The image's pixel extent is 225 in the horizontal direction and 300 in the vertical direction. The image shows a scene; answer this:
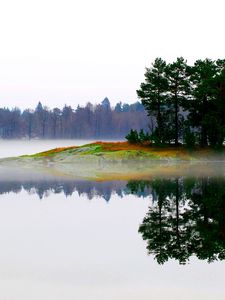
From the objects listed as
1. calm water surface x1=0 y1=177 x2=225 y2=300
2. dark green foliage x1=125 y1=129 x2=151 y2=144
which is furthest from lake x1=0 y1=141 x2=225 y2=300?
dark green foliage x1=125 y1=129 x2=151 y2=144

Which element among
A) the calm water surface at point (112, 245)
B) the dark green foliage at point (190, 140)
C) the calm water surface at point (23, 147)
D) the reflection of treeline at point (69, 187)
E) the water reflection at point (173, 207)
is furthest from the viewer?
the calm water surface at point (23, 147)

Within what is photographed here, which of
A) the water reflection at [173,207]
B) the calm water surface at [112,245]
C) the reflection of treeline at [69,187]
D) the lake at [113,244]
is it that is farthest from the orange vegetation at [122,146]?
the calm water surface at [112,245]

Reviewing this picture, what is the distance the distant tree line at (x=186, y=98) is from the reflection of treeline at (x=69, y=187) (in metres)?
26.3

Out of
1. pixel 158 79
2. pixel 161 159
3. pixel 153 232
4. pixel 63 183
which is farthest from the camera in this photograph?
pixel 158 79

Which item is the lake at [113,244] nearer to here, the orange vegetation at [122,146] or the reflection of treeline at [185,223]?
the reflection of treeline at [185,223]

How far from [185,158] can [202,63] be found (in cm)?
1375

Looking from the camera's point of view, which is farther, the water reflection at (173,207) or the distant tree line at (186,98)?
the distant tree line at (186,98)

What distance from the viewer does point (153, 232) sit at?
19500mm

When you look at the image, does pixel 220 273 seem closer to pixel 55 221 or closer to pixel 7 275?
pixel 7 275

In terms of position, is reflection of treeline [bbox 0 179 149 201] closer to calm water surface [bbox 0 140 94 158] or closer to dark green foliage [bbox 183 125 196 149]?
dark green foliage [bbox 183 125 196 149]

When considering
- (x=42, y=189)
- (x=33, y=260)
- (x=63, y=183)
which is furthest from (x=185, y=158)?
(x=33, y=260)

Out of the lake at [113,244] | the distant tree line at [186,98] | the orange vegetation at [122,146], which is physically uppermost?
the distant tree line at [186,98]

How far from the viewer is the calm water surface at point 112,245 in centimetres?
1262

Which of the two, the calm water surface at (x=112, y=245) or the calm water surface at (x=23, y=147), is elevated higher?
the calm water surface at (x=112, y=245)
